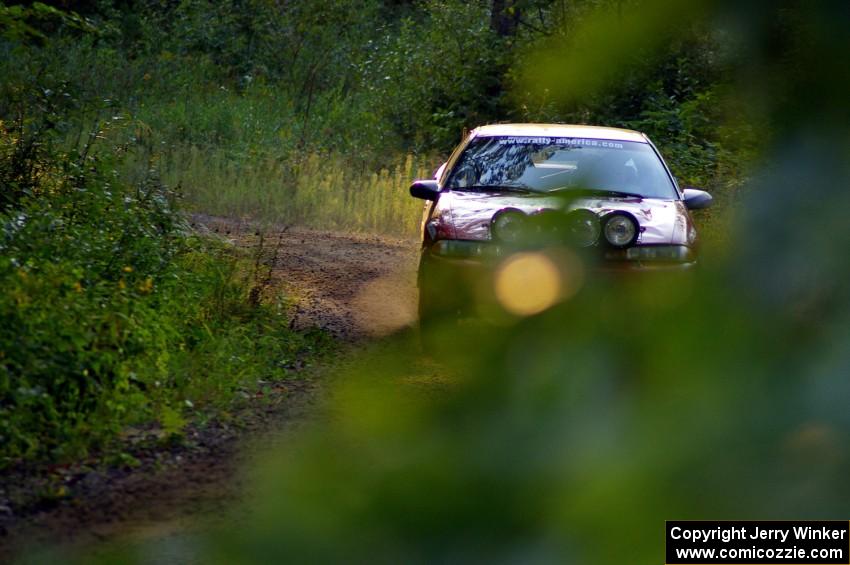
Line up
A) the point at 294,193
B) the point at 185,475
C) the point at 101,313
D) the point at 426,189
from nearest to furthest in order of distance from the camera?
1. the point at 185,475
2. the point at 101,313
3. the point at 426,189
4. the point at 294,193

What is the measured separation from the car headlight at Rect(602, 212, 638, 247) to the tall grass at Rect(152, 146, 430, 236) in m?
13.0

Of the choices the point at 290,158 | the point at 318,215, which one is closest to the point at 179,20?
the point at 290,158

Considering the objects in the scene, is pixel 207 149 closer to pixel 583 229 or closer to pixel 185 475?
pixel 185 475

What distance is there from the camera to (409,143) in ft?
61.0

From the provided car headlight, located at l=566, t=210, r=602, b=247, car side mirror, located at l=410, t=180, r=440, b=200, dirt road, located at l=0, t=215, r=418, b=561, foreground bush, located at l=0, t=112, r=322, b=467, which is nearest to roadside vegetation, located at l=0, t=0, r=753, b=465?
foreground bush, located at l=0, t=112, r=322, b=467

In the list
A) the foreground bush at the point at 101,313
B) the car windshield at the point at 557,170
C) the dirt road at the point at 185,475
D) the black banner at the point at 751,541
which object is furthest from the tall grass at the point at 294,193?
the black banner at the point at 751,541

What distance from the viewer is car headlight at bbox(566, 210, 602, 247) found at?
0.97 m

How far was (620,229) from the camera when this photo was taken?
1089 millimetres

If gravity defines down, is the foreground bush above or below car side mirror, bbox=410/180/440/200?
below

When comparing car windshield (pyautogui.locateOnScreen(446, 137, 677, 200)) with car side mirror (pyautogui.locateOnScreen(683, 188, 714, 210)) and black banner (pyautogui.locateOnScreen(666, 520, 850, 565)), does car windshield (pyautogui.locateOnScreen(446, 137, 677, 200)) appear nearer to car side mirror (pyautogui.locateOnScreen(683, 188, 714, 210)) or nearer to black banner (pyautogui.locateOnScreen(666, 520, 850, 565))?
black banner (pyautogui.locateOnScreen(666, 520, 850, 565))

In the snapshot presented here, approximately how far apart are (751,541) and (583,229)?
297 millimetres

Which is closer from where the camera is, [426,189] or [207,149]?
[426,189]

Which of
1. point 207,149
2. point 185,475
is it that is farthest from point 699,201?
point 207,149

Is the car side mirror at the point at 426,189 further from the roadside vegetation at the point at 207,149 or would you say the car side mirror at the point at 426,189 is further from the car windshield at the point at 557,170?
the car windshield at the point at 557,170
